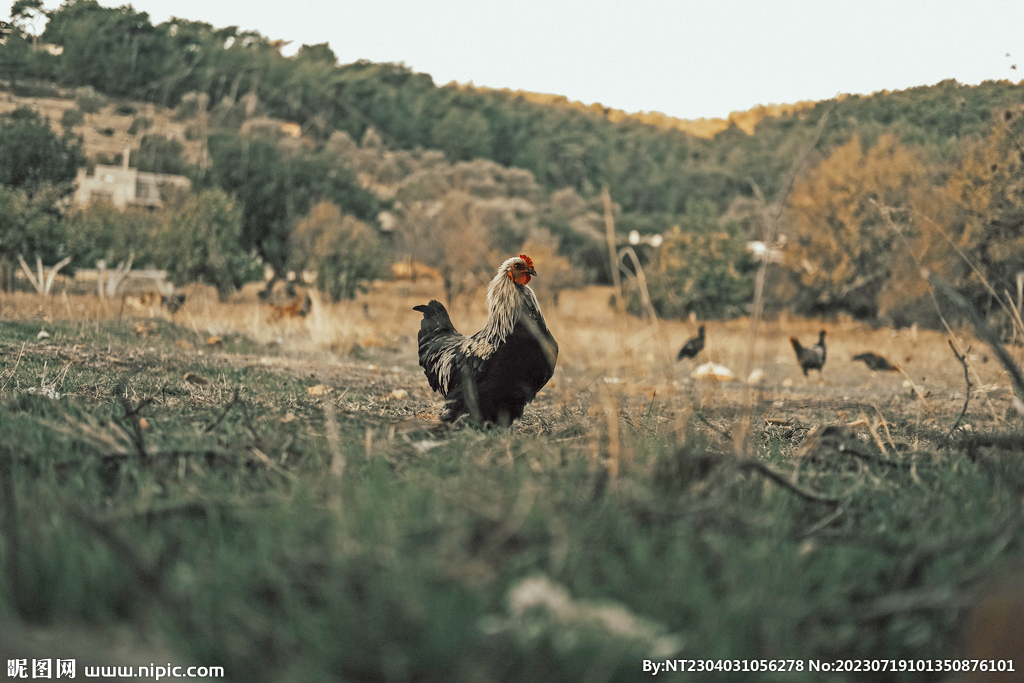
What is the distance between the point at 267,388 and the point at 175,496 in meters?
3.22

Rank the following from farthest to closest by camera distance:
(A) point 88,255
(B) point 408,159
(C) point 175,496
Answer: (A) point 88,255, (B) point 408,159, (C) point 175,496

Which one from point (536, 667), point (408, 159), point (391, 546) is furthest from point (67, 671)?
point (408, 159)

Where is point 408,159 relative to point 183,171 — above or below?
below

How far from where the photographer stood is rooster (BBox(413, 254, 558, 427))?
3695mm

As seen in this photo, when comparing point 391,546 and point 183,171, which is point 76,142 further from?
point 391,546

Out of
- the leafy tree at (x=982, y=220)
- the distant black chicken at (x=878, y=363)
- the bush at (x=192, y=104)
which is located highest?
the leafy tree at (x=982, y=220)

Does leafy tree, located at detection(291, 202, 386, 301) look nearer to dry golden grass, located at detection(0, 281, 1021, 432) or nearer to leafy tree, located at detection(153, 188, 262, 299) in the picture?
leafy tree, located at detection(153, 188, 262, 299)

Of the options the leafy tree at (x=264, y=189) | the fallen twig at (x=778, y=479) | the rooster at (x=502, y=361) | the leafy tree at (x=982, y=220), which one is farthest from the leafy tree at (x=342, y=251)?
the fallen twig at (x=778, y=479)

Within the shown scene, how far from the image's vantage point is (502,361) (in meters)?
3.73

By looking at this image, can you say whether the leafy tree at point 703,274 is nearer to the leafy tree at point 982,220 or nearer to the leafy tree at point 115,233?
the leafy tree at point 982,220

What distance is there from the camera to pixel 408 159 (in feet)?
9.11

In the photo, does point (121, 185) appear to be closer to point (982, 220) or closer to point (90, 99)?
point (90, 99)

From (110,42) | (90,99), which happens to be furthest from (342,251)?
(110,42)

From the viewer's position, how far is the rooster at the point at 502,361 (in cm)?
370
